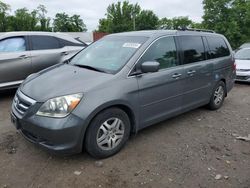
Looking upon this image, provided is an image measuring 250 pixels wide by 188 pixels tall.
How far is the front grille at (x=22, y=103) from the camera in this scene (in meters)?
3.08

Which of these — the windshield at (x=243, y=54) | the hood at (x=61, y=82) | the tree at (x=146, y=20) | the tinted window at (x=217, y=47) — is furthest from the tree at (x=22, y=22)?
the hood at (x=61, y=82)

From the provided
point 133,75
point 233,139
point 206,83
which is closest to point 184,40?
point 206,83

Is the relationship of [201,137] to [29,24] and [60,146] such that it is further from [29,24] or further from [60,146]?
[29,24]

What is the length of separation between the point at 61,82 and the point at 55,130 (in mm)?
700

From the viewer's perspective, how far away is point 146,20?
4178 cm

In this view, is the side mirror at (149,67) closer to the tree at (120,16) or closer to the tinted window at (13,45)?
the tinted window at (13,45)

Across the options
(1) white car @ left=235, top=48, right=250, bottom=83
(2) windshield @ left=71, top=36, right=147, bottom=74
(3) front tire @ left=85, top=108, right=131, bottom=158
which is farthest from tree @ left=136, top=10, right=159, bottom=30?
(3) front tire @ left=85, top=108, right=131, bottom=158

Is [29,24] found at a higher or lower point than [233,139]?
higher

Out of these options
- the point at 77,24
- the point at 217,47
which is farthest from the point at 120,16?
the point at 217,47

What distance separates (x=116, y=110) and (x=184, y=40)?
6.50 ft

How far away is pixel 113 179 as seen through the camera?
2963mm

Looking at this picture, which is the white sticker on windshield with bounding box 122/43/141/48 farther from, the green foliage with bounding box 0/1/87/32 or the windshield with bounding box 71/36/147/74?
the green foliage with bounding box 0/1/87/32

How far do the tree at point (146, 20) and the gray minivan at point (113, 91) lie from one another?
37.8m

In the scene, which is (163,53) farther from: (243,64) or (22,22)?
(22,22)
